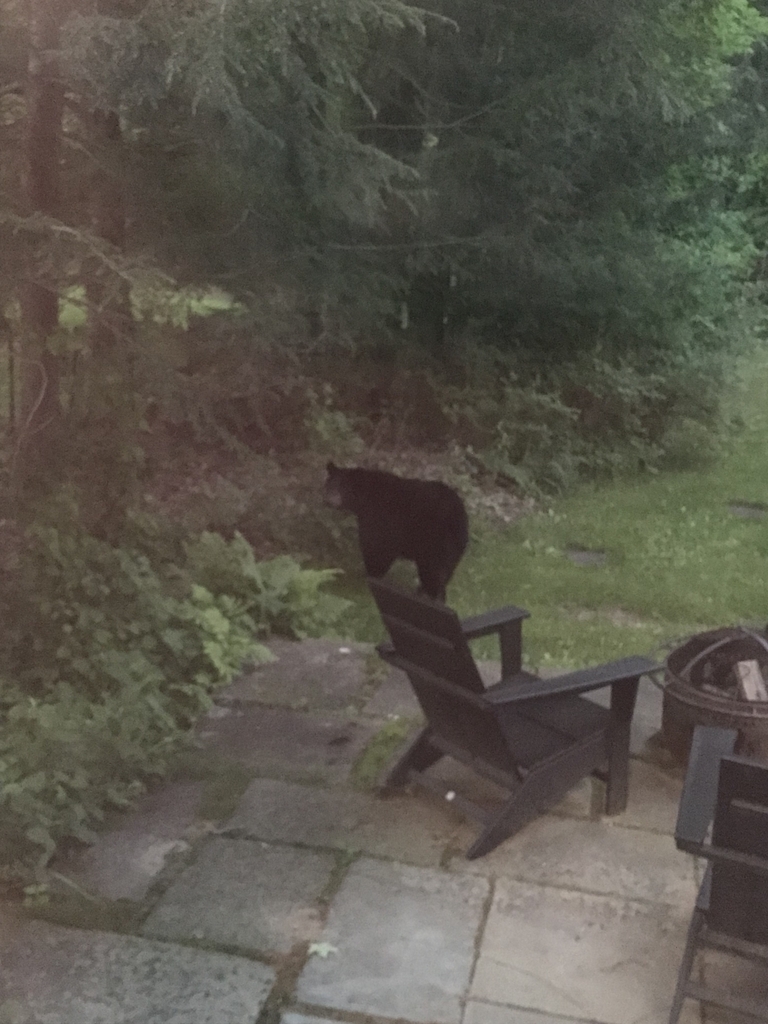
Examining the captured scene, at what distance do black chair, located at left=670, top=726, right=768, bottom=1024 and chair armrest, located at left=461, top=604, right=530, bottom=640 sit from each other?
117cm

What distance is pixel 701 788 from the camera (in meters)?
2.77

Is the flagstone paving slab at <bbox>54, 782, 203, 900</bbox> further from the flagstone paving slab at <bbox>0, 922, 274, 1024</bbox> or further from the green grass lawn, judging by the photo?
the green grass lawn

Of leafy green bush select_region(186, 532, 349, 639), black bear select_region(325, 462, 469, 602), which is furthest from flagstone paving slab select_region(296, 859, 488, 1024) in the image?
black bear select_region(325, 462, 469, 602)

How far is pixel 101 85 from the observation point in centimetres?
342

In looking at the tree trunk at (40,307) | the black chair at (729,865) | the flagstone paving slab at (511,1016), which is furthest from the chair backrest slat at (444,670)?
the tree trunk at (40,307)

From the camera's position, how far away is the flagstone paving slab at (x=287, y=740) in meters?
3.88

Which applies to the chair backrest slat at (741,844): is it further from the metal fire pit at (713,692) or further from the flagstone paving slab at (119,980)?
the flagstone paving slab at (119,980)

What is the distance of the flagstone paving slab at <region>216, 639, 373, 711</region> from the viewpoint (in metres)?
4.43

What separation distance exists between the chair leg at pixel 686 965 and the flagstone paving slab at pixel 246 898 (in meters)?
0.97

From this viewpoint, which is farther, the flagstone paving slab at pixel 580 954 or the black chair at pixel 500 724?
the black chair at pixel 500 724

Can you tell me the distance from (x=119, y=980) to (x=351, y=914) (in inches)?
26.1

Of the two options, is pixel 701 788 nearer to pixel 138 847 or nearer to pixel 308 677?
pixel 138 847

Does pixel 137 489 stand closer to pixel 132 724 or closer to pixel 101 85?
pixel 132 724

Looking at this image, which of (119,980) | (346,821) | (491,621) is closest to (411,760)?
(346,821)
